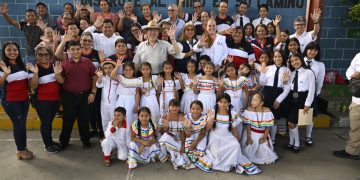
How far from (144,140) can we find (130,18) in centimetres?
262

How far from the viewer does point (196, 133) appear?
4609mm

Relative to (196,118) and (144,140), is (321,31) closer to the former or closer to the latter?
(196,118)

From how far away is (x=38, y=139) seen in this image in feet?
17.1

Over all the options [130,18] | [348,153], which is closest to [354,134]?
[348,153]

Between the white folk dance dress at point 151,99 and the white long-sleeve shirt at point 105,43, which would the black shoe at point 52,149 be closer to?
the white folk dance dress at point 151,99

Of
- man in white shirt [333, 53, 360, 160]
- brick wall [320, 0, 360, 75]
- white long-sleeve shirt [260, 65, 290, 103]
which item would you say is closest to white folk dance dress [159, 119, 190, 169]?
white long-sleeve shirt [260, 65, 290, 103]

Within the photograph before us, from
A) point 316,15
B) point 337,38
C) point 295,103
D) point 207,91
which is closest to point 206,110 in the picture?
point 207,91

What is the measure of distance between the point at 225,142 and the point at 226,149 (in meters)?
0.12

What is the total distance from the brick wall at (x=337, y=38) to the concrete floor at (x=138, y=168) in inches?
120

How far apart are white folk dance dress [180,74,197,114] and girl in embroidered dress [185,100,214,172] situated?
45 cm

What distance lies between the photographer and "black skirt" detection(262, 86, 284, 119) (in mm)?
4953

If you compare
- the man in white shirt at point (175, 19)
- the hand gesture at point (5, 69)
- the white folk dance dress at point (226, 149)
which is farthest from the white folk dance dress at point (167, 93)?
the hand gesture at point (5, 69)

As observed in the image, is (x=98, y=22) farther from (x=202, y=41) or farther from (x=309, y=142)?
(x=309, y=142)

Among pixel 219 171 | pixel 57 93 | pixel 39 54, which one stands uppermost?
pixel 39 54
